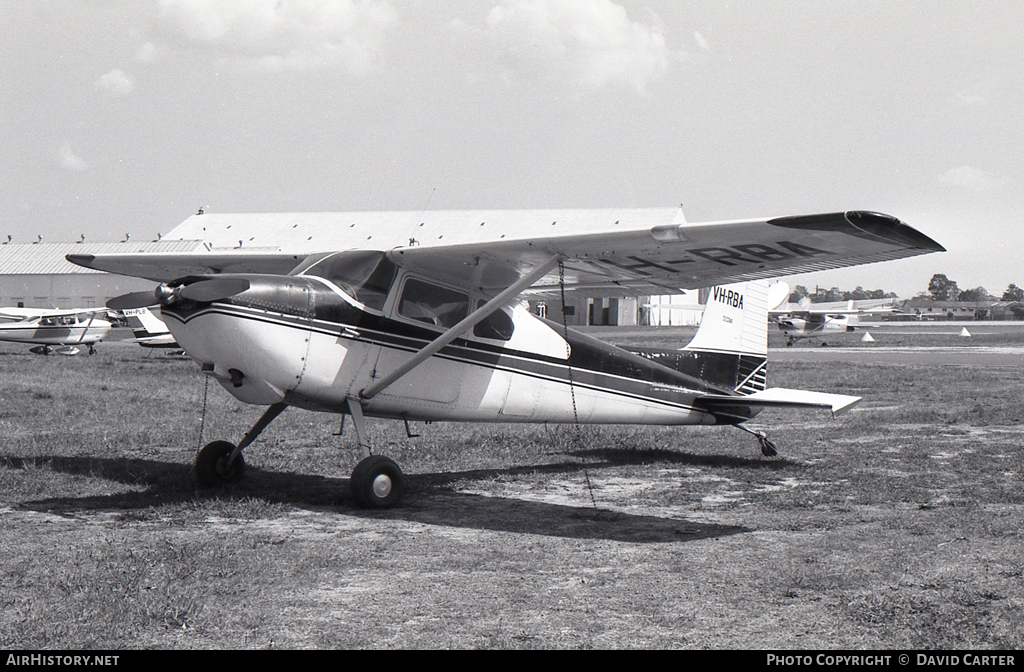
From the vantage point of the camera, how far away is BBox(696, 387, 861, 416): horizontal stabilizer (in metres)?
8.78

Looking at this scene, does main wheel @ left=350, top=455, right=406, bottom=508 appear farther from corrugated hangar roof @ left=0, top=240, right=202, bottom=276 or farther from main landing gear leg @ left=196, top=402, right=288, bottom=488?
corrugated hangar roof @ left=0, top=240, right=202, bottom=276

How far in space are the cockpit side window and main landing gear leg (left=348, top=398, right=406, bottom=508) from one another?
103 centimetres

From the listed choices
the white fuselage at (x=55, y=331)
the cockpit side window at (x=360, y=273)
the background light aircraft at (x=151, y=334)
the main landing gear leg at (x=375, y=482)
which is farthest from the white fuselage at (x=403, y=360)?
the white fuselage at (x=55, y=331)

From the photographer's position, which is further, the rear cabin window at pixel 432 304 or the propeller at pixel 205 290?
the rear cabin window at pixel 432 304

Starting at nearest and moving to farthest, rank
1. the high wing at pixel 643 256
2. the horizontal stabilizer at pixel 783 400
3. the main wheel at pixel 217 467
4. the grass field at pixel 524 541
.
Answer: the grass field at pixel 524 541 → the high wing at pixel 643 256 → the main wheel at pixel 217 467 → the horizontal stabilizer at pixel 783 400

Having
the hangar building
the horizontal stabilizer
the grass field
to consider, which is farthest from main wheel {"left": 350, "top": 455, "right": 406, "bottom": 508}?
the hangar building

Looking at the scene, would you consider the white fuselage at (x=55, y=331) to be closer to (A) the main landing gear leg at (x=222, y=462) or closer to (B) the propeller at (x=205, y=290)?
(A) the main landing gear leg at (x=222, y=462)

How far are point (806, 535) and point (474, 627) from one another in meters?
2.92

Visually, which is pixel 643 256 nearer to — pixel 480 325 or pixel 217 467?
pixel 480 325

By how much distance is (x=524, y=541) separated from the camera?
5789mm

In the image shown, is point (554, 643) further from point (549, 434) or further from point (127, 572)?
point (549, 434)

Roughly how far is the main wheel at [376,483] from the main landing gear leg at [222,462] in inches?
48.5

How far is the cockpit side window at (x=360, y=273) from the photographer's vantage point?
281 inches

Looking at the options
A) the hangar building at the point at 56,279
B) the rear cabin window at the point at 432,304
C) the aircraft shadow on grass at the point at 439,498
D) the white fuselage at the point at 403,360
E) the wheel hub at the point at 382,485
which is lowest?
the aircraft shadow on grass at the point at 439,498
